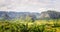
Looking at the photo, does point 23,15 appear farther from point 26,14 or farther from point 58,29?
point 58,29

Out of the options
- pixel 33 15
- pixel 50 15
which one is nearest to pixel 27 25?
pixel 33 15

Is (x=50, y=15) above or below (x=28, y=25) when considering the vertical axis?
above

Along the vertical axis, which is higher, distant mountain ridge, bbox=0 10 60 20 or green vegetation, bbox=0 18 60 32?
distant mountain ridge, bbox=0 10 60 20

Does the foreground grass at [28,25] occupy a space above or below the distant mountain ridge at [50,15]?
below

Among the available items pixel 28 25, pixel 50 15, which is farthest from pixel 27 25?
pixel 50 15

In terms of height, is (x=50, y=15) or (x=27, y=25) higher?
(x=50, y=15)

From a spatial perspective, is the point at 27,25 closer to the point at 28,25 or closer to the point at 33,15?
the point at 28,25

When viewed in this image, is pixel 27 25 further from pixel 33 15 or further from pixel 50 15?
pixel 50 15

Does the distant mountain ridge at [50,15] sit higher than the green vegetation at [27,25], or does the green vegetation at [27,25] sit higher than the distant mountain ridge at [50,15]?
the distant mountain ridge at [50,15]

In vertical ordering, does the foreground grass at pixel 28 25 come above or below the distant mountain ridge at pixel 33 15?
below

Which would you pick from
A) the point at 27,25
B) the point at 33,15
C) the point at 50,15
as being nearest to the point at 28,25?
the point at 27,25

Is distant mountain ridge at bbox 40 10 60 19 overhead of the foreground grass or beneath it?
overhead

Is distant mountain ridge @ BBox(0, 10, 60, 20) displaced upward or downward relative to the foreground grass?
upward

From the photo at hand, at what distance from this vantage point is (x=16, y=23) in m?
1.91
